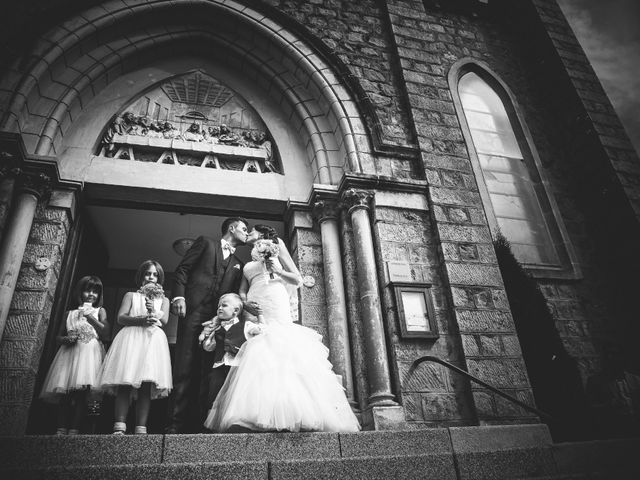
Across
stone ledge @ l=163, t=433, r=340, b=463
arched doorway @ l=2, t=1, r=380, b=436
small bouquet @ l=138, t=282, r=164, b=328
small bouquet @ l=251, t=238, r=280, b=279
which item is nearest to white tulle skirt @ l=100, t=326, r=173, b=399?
small bouquet @ l=138, t=282, r=164, b=328

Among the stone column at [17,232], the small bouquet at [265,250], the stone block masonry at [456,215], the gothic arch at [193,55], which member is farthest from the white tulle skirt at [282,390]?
the gothic arch at [193,55]

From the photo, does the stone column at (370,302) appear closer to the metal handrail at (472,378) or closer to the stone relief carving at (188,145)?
the metal handrail at (472,378)

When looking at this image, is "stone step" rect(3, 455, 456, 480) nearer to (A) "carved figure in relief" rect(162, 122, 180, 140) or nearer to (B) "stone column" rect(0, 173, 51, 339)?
(B) "stone column" rect(0, 173, 51, 339)

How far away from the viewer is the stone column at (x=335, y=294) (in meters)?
4.55

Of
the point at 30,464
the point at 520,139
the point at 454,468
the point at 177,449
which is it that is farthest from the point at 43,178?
the point at 520,139

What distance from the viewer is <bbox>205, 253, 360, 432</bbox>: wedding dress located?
2.86 meters

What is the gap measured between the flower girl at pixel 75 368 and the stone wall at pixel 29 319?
0.35 m

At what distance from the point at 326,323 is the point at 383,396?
3.43 feet

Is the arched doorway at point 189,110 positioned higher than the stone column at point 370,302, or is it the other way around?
the arched doorway at point 189,110

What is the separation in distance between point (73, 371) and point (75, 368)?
0.08 ft

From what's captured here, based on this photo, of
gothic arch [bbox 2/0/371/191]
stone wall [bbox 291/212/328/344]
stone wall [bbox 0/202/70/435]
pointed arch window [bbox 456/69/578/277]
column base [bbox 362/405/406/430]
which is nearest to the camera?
stone wall [bbox 0/202/70/435]

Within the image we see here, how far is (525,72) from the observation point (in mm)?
7918

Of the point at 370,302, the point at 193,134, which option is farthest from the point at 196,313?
the point at 193,134

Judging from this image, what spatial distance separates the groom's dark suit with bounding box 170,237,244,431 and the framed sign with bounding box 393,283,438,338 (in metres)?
1.75
